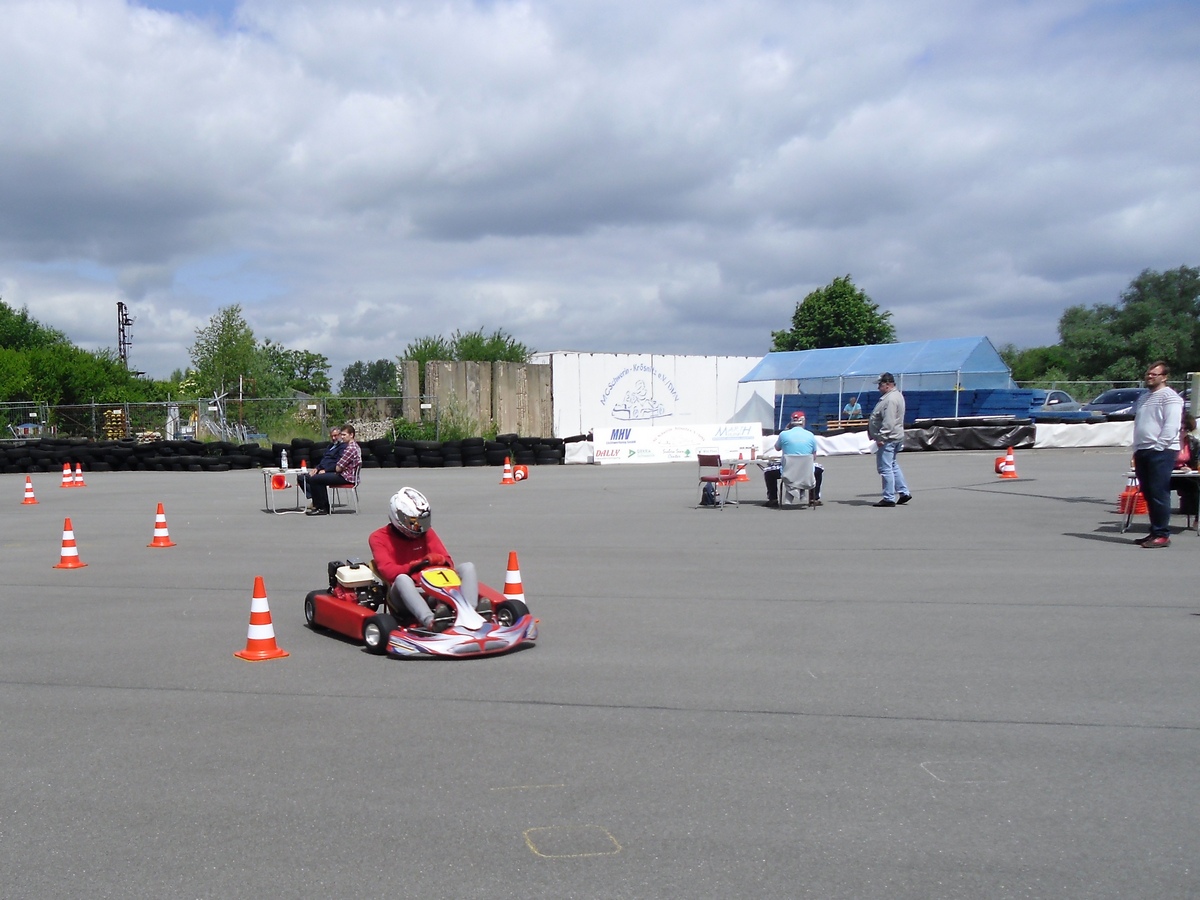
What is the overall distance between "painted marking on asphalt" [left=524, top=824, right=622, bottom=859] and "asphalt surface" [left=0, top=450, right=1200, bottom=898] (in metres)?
0.02

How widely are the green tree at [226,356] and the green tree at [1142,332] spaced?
5217 cm

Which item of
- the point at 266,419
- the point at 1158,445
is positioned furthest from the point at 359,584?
the point at 266,419

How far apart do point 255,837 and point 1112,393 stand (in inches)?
1674

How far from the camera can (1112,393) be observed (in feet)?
133

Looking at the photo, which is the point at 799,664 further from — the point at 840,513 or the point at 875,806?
the point at 840,513

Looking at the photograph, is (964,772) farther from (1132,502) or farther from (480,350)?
(480,350)

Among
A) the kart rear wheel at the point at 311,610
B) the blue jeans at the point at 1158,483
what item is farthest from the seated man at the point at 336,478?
the blue jeans at the point at 1158,483

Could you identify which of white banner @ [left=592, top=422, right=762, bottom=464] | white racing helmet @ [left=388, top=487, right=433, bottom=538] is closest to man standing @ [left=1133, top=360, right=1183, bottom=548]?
white racing helmet @ [left=388, top=487, right=433, bottom=538]

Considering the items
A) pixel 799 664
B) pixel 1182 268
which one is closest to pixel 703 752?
pixel 799 664

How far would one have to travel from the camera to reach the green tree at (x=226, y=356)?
204 ft

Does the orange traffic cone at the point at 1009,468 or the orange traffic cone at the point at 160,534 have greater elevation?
the orange traffic cone at the point at 1009,468

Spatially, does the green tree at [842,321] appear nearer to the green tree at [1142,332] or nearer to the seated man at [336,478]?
the green tree at [1142,332]

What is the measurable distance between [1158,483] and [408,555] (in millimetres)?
8357

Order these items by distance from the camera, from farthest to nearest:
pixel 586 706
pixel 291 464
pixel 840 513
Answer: pixel 291 464
pixel 840 513
pixel 586 706
